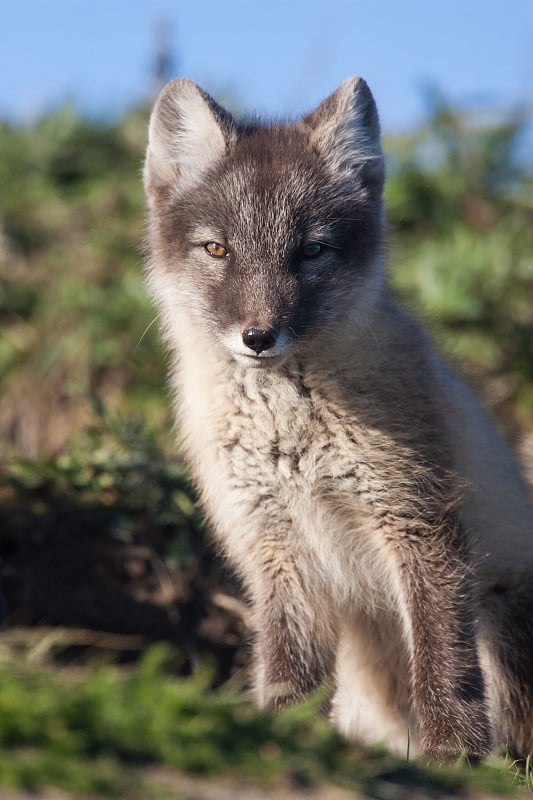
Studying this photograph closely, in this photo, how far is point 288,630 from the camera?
4156 millimetres

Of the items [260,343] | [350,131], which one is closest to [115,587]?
[260,343]

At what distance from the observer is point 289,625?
4.16 metres

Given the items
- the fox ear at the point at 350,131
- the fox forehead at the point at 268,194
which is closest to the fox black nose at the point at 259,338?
the fox forehead at the point at 268,194

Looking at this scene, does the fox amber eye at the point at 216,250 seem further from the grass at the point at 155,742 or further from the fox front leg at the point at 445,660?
the grass at the point at 155,742

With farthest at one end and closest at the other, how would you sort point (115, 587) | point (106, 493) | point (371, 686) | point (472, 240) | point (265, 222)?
point (472, 240), point (106, 493), point (115, 587), point (371, 686), point (265, 222)

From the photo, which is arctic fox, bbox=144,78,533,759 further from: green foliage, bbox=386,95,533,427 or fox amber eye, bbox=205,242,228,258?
green foliage, bbox=386,95,533,427

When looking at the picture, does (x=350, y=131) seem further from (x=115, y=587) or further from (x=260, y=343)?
(x=115, y=587)

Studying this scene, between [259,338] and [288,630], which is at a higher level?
[259,338]

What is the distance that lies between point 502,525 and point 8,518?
2670mm

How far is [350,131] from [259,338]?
113 centimetres

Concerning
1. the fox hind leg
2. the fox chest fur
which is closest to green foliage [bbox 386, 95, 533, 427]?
the fox hind leg

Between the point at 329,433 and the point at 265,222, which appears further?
the point at 329,433

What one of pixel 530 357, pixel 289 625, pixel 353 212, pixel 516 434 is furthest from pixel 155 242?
pixel 530 357

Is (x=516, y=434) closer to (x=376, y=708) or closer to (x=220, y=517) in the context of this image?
(x=376, y=708)
